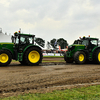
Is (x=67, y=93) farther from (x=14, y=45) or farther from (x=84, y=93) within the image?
(x=14, y=45)

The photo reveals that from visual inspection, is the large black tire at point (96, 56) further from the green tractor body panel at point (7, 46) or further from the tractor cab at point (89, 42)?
the green tractor body panel at point (7, 46)

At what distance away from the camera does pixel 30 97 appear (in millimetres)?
3113

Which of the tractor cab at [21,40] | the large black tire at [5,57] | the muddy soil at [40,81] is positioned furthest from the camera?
the tractor cab at [21,40]

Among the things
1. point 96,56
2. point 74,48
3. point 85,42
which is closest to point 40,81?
point 74,48

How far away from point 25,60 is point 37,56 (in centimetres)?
101

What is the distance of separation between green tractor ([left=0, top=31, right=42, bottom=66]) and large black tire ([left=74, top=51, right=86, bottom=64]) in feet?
9.99

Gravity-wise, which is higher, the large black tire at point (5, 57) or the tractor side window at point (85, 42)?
the tractor side window at point (85, 42)

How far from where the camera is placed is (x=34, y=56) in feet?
32.6

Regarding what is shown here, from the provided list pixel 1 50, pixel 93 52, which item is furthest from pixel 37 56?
pixel 93 52

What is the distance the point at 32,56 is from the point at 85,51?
15.5 ft

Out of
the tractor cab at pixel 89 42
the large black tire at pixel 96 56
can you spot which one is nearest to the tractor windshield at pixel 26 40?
the tractor cab at pixel 89 42

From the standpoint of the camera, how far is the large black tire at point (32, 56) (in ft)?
31.2

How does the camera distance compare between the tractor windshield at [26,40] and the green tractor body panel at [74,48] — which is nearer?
the tractor windshield at [26,40]

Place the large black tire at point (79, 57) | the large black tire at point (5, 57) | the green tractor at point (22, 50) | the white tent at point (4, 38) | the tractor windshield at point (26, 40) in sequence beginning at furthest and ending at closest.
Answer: the white tent at point (4, 38)
the large black tire at point (79, 57)
the tractor windshield at point (26, 40)
the green tractor at point (22, 50)
the large black tire at point (5, 57)
